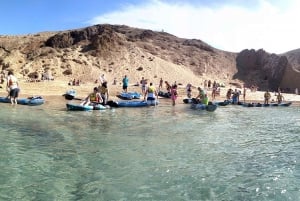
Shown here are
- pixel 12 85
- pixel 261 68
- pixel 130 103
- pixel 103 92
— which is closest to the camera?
pixel 12 85

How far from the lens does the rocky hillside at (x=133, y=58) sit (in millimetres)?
55281

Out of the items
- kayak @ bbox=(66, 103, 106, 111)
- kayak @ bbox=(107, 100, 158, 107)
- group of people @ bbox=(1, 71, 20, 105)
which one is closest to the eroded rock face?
kayak @ bbox=(107, 100, 158, 107)

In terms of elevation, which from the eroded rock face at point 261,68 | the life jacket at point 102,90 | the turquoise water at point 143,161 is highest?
the eroded rock face at point 261,68

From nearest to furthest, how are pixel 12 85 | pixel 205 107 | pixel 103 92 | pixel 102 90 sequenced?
pixel 12 85 → pixel 102 90 → pixel 103 92 → pixel 205 107

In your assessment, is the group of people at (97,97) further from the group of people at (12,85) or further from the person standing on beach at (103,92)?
the group of people at (12,85)

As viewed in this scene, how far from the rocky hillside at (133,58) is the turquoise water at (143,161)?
3266cm

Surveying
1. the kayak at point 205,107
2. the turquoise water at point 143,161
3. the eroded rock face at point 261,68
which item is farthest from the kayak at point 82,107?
the eroded rock face at point 261,68

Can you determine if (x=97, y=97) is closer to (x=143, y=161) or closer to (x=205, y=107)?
(x=205, y=107)

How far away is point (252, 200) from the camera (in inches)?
351

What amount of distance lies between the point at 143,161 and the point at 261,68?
64.6 metres

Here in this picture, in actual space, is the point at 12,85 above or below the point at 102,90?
above

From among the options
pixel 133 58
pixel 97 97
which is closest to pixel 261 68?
pixel 133 58

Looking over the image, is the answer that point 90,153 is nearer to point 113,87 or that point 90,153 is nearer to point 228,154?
point 228,154

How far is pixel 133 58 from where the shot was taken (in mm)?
60125
